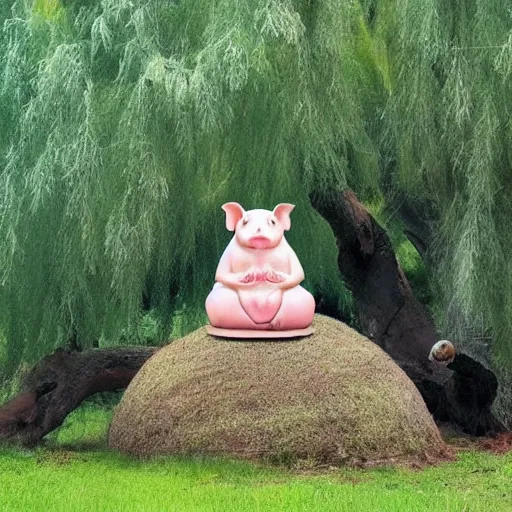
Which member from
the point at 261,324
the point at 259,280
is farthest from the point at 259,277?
the point at 261,324

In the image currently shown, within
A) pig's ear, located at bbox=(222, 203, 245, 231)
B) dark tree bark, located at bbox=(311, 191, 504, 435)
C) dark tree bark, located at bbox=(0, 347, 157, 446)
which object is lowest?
dark tree bark, located at bbox=(0, 347, 157, 446)

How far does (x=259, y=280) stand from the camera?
6.77 meters

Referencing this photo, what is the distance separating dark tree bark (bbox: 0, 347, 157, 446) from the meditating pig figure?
135 centimetres

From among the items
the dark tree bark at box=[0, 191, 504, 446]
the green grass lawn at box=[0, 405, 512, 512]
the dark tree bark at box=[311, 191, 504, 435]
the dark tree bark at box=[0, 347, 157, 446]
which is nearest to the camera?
the green grass lawn at box=[0, 405, 512, 512]

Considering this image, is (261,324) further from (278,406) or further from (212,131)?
(212,131)

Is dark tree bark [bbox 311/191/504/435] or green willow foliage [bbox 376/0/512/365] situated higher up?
green willow foliage [bbox 376/0/512/365]

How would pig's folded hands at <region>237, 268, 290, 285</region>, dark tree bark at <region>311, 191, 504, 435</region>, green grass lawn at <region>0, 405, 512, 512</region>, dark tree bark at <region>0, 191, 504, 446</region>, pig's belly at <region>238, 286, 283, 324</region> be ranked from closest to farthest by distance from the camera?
green grass lawn at <region>0, 405, 512, 512</region>
pig's belly at <region>238, 286, 283, 324</region>
pig's folded hands at <region>237, 268, 290, 285</region>
dark tree bark at <region>0, 191, 504, 446</region>
dark tree bark at <region>311, 191, 504, 435</region>

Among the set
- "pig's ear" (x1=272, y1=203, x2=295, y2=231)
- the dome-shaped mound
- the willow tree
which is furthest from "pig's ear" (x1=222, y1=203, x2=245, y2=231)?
the willow tree

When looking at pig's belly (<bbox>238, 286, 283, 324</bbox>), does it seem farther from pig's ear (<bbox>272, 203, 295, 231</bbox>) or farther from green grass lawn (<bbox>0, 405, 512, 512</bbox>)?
green grass lawn (<bbox>0, 405, 512, 512</bbox>)

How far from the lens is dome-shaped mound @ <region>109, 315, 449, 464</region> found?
6.04 meters

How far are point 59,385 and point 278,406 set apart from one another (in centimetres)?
208

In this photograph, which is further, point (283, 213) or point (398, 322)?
point (398, 322)

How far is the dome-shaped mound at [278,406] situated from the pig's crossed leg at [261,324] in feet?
0.46

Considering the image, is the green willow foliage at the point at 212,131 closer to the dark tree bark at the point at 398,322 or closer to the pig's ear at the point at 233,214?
the dark tree bark at the point at 398,322
